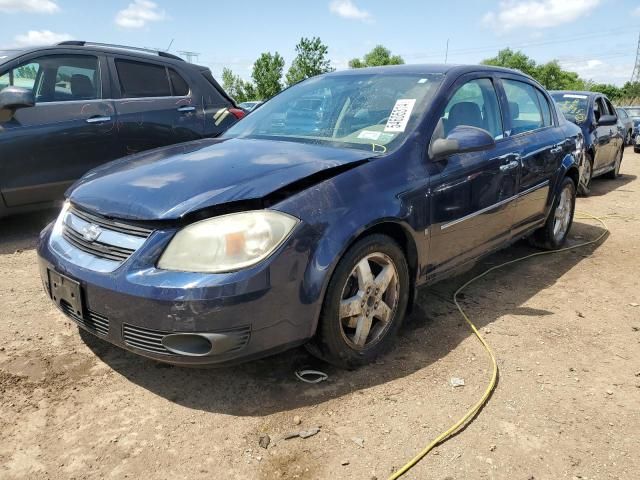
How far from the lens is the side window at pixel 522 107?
4.11m

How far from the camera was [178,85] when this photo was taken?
5.80 meters

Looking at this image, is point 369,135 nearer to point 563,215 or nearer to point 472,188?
point 472,188

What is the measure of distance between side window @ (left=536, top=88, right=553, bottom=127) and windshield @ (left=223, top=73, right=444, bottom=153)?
1780mm

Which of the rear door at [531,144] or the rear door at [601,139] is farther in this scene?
the rear door at [601,139]

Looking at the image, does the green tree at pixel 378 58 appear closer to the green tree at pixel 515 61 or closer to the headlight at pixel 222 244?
the green tree at pixel 515 61

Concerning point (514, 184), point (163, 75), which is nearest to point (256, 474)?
point (514, 184)

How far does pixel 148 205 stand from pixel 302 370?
1.15 m

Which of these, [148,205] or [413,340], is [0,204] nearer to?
[148,205]

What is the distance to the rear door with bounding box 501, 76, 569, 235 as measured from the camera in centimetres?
405

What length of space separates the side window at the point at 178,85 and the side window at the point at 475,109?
3.35m

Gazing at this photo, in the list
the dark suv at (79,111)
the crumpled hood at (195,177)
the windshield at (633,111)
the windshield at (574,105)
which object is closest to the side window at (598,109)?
the windshield at (574,105)

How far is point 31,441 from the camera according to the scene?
2203 millimetres

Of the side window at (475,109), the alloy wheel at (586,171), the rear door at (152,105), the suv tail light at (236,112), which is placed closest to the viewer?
the side window at (475,109)

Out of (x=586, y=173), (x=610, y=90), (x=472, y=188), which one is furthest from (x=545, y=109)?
(x=610, y=90)
